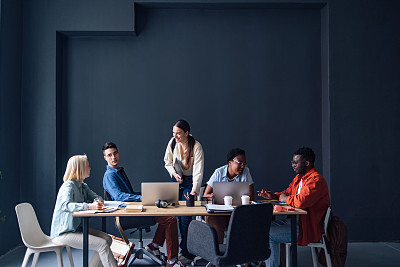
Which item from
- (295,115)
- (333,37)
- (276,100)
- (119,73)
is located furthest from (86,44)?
(333,37)

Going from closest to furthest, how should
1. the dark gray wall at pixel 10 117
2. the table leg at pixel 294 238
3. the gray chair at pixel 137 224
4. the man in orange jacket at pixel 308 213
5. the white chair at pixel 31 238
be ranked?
the white chair at pixel 31 238 → the table leg at pixel 294 238 → the man in orange jacket at pixel 308 213 → the gray chair at pixel 137 224 → the dark gray wall at pixel 10 117

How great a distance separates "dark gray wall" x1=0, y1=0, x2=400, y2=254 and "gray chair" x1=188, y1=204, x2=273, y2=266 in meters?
2.55

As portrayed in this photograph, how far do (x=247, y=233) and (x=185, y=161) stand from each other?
182cm

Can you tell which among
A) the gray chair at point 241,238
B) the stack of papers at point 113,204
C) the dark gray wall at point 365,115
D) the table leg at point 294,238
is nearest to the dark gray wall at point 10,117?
the stack of papers at point 113,204

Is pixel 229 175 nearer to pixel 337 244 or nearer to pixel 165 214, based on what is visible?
pixel 165 214

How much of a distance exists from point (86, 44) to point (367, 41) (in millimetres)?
4325

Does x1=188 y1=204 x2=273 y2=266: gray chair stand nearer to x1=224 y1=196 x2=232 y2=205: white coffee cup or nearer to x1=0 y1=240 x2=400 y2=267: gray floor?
x1=224 y1=196 x2=232 y2=205: white coffee cup

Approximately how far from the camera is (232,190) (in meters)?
3.62

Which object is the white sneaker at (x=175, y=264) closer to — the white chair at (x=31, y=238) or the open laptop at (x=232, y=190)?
the open laptop at (x=232, y=190)

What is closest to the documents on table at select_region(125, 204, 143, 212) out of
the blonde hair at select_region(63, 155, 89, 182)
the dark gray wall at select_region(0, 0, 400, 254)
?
the blonde hair at select_region(63, 155, 89, 182)

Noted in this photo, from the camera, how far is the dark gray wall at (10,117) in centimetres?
480

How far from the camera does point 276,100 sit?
5676 mm

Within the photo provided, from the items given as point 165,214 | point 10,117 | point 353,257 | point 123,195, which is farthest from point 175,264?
point 10,117

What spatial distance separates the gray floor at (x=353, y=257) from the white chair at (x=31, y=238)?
96cm
